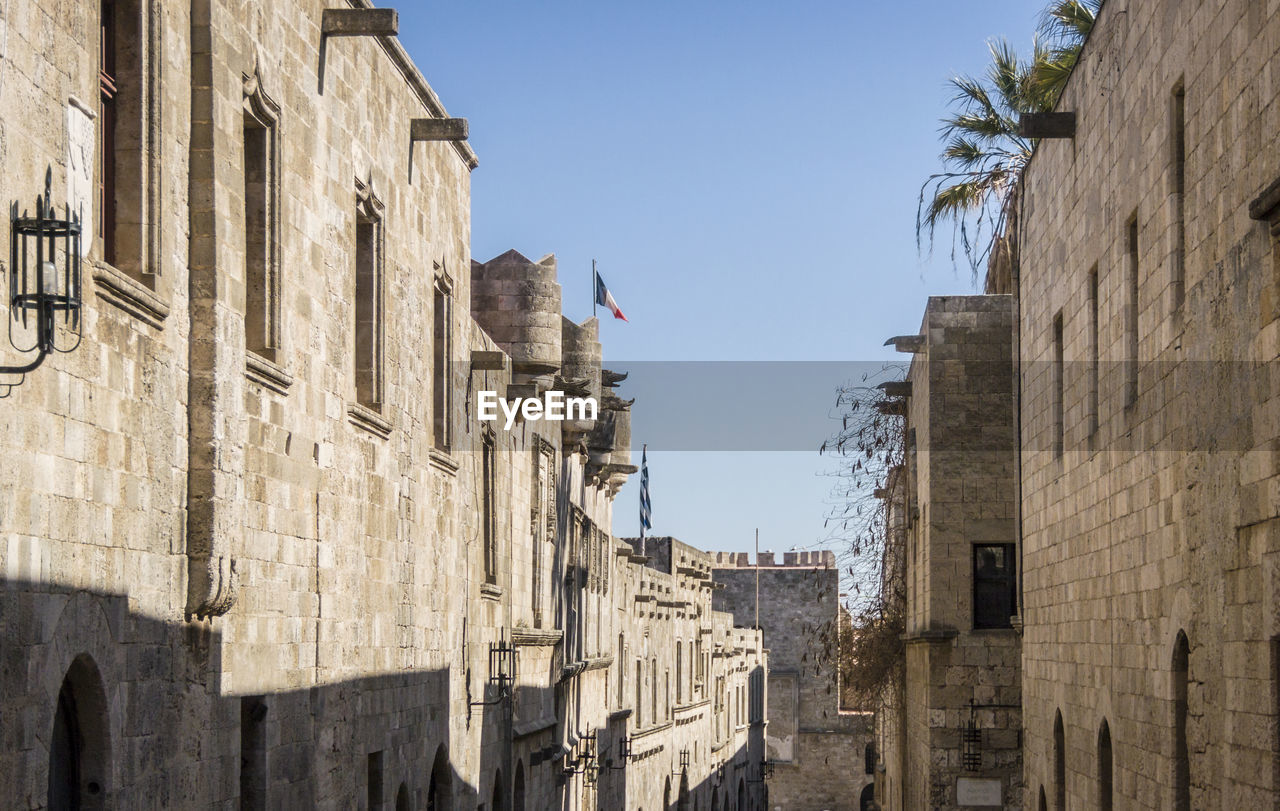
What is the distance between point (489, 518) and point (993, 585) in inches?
268

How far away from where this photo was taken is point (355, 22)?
40.3ft

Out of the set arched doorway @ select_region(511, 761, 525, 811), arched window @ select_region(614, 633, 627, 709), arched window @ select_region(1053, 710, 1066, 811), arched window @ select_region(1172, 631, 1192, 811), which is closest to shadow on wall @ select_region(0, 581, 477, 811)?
arched window @ select_region(1172, 631, 1192, 811)

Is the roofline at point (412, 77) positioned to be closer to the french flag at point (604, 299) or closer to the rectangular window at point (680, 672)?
the french flag at point (604, 299)

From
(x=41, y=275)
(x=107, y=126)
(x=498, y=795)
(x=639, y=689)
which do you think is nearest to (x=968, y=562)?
(x=498, y=795)

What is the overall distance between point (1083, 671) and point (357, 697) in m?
6.10

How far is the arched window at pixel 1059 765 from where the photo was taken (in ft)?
51.1

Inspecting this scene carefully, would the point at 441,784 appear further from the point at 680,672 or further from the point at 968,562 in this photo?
the point at 680,672

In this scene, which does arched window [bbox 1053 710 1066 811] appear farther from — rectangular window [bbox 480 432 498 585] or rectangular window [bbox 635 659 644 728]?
rectangular window [bbox 635 659 644 728]

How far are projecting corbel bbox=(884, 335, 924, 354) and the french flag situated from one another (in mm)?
6066

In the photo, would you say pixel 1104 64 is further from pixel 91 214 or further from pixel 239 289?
pixel 91 214

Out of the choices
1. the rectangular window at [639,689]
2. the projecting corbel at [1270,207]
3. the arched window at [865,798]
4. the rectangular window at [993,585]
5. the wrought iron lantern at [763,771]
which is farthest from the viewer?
the arched window at [865,798]

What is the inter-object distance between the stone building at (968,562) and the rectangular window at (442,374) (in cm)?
751

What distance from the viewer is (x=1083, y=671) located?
14.3m

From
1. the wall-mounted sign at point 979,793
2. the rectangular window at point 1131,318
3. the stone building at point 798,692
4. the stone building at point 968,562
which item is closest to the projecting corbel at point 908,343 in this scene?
the stone building at point 968,562
